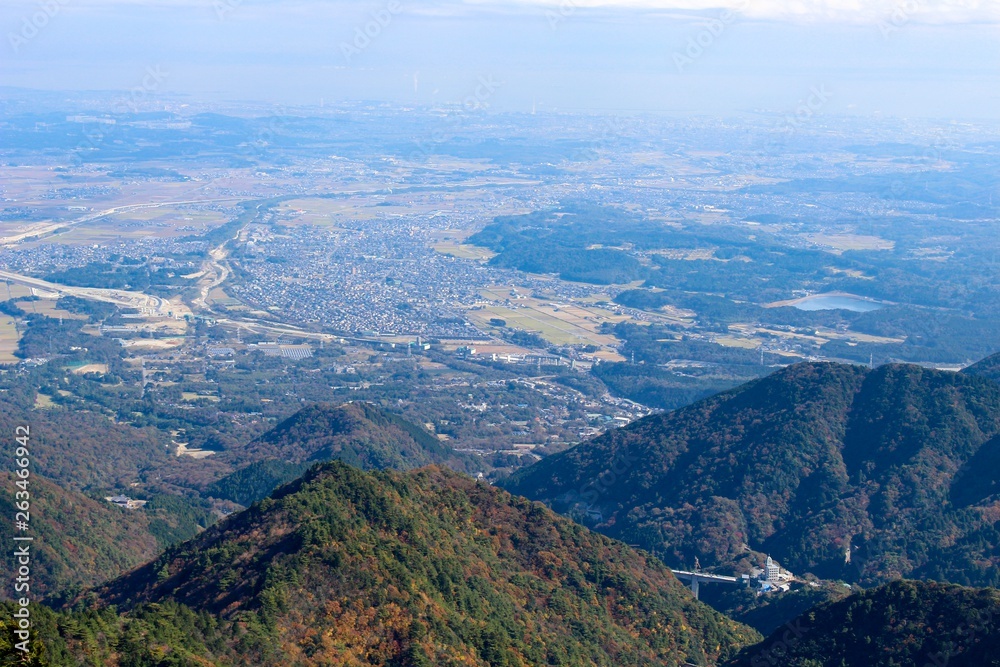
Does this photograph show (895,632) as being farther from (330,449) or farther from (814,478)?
(330,449)

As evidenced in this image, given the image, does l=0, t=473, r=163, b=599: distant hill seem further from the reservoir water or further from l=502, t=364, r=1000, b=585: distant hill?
the reservoir water

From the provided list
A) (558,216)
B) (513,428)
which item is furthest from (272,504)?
(558,216)

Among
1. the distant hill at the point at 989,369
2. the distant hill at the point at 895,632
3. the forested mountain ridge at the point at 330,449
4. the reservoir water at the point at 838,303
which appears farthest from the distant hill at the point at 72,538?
the reservoir water at the point at 838,303

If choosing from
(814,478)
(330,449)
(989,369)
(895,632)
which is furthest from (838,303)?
(895,632)

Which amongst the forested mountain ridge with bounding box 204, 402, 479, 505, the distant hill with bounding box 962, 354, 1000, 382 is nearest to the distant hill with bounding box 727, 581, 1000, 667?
the forested mountain ridge with bounding box 204, 402, 479, 505

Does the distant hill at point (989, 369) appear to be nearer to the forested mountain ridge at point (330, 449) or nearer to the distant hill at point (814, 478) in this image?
the distant hill at point (814, 478)

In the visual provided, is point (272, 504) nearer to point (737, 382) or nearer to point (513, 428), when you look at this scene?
point (513, 428)
